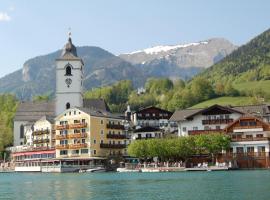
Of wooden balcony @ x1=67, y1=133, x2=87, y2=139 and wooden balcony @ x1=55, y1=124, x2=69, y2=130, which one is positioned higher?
wooden balcony @ x1=55, y1=124, x2=69, y2=130

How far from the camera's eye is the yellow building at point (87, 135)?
132 m

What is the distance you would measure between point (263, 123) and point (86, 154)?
137ft

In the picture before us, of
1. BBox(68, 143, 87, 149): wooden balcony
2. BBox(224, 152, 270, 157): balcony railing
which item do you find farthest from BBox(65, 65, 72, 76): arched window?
BBox(224, 152, 270, 157): balcony railing

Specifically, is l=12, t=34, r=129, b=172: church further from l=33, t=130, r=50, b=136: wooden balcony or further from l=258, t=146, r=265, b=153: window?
l=258, t=146, r=265, b=153: window

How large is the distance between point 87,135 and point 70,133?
5066mm

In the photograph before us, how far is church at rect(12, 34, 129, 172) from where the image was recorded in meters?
132

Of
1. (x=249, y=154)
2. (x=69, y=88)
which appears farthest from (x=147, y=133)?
(x=249, y=154)

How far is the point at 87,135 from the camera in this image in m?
132

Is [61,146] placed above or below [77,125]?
below

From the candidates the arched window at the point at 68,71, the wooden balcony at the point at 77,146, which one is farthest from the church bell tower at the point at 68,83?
the wooden balcony at the point at 77,146

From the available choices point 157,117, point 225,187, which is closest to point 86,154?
point 157,117

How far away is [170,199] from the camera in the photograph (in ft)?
156

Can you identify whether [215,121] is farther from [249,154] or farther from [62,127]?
[62,127]

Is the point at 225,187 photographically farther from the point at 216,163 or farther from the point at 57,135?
the point at 57,135
